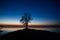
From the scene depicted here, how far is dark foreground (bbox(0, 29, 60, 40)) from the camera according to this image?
3602 mm

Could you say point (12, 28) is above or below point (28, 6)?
below

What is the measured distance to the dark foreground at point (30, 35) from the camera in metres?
3.60

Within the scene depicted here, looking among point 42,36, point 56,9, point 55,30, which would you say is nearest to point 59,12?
point 56,9

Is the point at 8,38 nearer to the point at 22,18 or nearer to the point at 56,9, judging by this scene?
the point at 22,18

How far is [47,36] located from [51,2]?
748mm

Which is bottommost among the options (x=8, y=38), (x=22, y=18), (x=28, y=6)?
(x=8, y=38)

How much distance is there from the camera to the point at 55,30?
3625 millimetres

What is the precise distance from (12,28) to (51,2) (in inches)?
40.2

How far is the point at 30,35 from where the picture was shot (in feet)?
11.9

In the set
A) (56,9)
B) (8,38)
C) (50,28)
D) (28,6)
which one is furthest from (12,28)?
(56,9)

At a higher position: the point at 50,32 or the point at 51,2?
the point at 51,2

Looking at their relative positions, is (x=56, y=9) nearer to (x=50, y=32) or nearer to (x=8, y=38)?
(x=50, y=32)

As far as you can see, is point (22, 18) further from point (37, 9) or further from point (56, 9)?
point (56, 9)

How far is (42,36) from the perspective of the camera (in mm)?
3621
